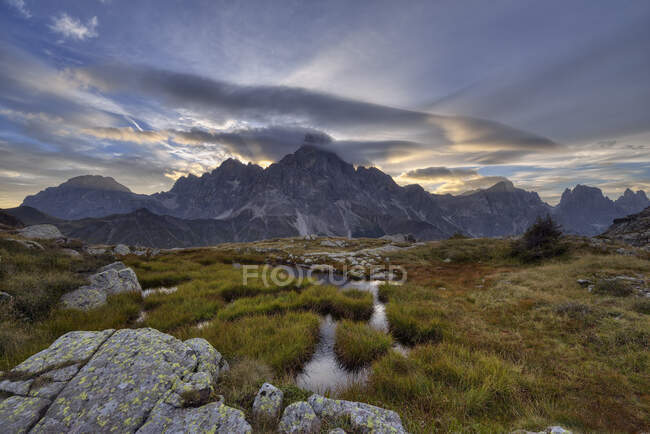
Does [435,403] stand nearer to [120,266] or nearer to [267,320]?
[267,320]

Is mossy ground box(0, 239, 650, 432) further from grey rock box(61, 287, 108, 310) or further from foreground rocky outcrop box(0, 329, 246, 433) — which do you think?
foreground rocky outcrop box(0, 329, 246, 433)

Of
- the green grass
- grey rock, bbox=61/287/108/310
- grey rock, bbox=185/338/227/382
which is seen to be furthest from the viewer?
the green grass

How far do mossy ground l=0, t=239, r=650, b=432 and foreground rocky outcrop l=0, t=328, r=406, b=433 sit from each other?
2.14ft

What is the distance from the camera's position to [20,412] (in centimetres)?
310

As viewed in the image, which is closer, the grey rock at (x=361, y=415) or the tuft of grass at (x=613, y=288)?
the grey rock at (x=361, y=415)

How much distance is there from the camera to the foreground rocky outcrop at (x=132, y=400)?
10.3 ft

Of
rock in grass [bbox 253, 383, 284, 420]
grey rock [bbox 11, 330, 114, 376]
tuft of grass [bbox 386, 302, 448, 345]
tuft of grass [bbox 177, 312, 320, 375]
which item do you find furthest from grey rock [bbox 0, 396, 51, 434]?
tuft of grass [bbox 386, 302, 448, 345]

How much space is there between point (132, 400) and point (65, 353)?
2030mm

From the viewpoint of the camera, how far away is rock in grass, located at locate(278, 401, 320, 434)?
338 centimetres

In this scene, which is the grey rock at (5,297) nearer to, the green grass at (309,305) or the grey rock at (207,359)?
the green grass at (309,305)

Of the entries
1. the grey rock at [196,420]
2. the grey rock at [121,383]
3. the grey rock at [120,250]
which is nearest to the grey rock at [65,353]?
the grey rock at [121,383]

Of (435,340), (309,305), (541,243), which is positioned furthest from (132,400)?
(541,243)

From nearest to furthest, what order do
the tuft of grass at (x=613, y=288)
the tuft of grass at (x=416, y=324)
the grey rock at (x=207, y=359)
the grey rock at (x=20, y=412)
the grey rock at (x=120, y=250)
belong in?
the grey rock at (x=20, y=412)
the grey rock at (x=207, y=359)
the tuft of grass at (x=416, y=324)
the tuft of grass at (x=613, y=288)
the grey rock at (x=120, y=250)

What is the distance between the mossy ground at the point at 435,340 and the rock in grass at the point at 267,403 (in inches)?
12.6
